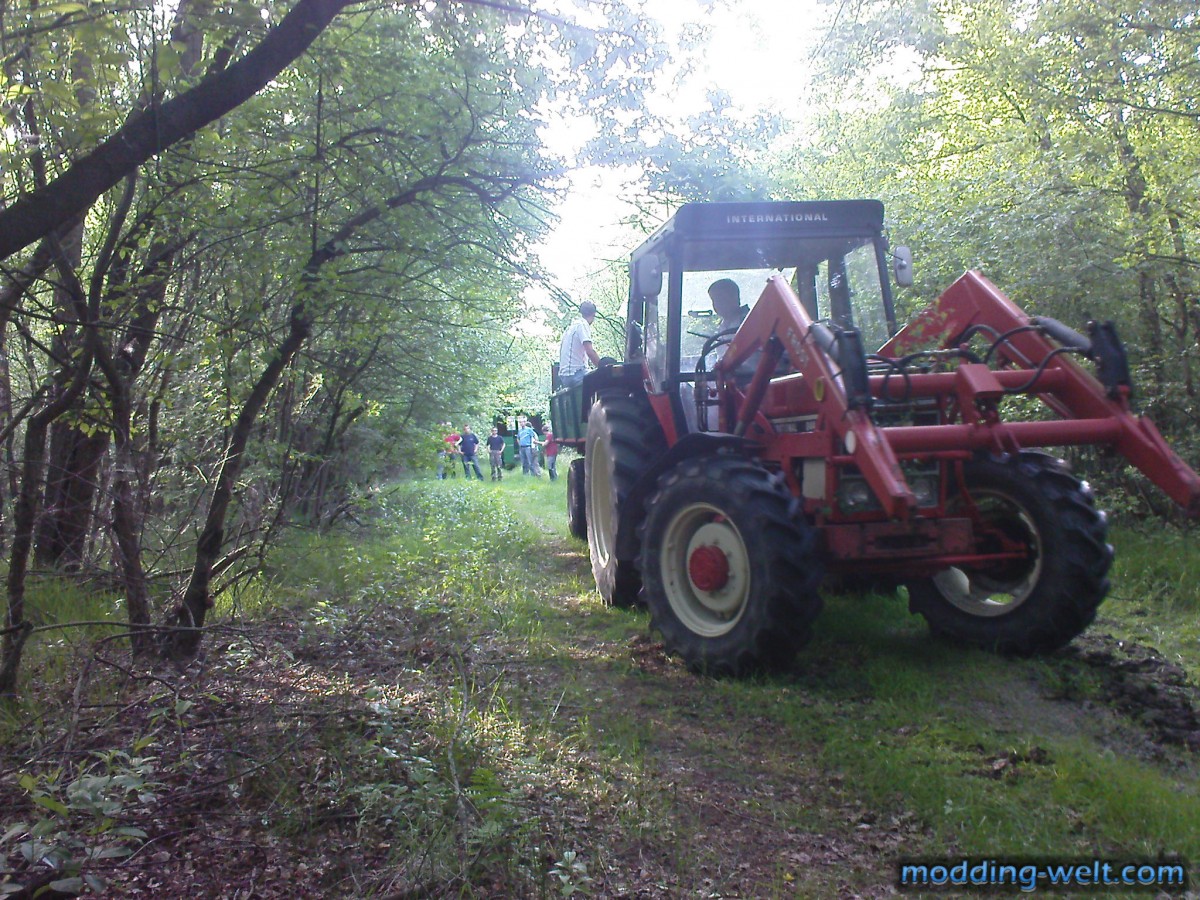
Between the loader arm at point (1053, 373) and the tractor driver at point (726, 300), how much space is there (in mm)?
1020

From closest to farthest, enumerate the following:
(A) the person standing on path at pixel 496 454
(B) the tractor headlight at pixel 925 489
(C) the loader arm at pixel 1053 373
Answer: (C) the loader arm at pixel 1053 373 → (B) the tractor headlight at pixel 925 489 → (A) the person standing on path at pixel 496 454

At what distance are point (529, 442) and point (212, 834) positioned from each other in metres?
22.8

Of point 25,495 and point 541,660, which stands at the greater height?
point 25,495

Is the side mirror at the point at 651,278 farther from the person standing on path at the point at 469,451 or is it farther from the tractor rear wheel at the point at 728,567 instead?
the person standing on path at the point at 469,451

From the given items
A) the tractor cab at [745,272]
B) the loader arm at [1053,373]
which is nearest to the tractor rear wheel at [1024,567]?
the loader arm at [1053,373]

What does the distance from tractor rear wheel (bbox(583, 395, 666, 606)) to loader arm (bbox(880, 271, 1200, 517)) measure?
170 centimetres

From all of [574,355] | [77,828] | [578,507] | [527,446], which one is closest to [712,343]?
[574,355]

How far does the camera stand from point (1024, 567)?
4953mm

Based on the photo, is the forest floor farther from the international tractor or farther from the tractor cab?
the tractor cab

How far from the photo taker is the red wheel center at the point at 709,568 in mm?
4930

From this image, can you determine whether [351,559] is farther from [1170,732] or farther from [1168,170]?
[1168,170]

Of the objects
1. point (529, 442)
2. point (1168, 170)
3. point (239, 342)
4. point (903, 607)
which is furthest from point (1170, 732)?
point (529, 442)

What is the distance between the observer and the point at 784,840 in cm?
314

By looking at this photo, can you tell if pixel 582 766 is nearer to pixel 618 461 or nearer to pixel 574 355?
pixel 618 461
